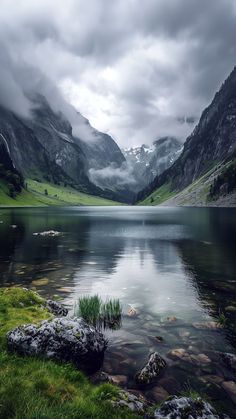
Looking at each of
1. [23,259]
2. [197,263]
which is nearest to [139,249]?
[197,263]

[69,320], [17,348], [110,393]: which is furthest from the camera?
[69,320]

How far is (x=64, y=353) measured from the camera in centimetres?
1422

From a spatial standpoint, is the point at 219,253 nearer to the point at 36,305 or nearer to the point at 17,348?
the point at 36,305

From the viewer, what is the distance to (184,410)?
9.89 meters

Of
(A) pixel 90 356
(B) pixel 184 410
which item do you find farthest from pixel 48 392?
(B) pixel 184 410

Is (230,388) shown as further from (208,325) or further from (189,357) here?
(208,325)

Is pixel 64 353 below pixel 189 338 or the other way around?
the other way around

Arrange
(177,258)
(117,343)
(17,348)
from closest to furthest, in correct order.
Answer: (17,348) < (117,343) < (177,258)

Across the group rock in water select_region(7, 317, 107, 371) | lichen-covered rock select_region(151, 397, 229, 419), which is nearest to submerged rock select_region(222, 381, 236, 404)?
lichen-covered rock select_region(151, 397, 229, 419)

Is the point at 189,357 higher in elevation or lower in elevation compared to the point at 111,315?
lower

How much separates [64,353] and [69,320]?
173 centimetres

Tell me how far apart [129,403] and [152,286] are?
21264mm

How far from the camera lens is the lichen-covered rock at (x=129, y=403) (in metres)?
11.1

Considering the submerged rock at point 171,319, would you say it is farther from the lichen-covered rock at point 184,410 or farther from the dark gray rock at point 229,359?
the lichen-covered rock at point 184,410
